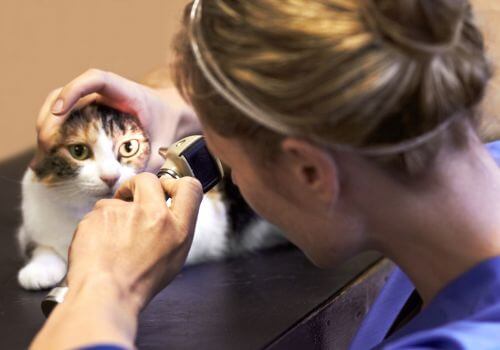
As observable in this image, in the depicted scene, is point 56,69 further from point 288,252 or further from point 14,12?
point 288,252

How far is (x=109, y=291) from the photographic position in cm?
62

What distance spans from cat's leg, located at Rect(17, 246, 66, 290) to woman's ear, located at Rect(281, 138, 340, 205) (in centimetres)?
48

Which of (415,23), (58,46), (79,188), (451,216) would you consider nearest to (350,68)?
(415,23)

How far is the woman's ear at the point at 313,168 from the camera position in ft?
1.90

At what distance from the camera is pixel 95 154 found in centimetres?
97

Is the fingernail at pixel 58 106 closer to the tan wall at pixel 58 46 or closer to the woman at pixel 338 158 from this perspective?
the woman at pixel 338 158

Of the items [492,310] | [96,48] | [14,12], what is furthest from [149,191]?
[96,48]

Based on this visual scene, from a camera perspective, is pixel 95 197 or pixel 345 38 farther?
pixel 95 197

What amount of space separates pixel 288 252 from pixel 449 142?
52cm

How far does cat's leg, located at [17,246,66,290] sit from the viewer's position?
3.17ft

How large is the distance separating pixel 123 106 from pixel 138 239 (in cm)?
34

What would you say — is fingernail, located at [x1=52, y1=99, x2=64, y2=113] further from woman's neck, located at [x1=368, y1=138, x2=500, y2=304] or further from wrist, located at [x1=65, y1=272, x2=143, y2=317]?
woman's neck, located at [x1=368, y1=138, x2=500, y2=304]

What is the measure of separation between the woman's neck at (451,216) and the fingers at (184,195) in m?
0.19

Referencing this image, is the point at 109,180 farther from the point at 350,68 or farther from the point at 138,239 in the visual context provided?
the point at 350,68
